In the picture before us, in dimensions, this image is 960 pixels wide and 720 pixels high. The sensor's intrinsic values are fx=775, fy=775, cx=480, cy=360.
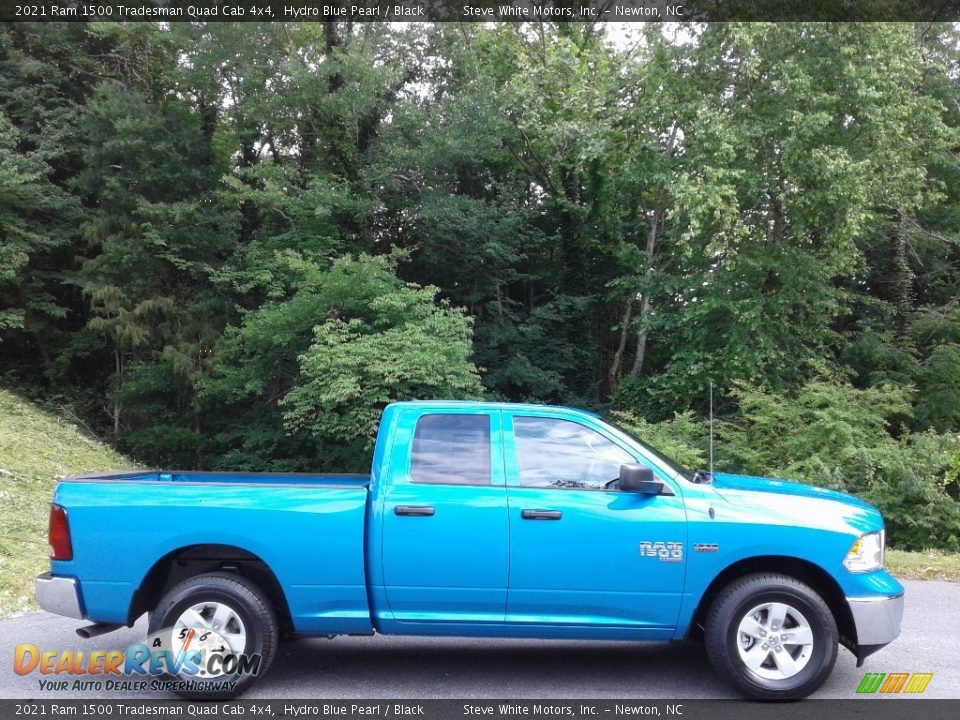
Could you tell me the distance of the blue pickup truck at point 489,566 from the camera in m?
4.93

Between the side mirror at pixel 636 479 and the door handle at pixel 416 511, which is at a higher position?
the side mirror at pixel 636 479

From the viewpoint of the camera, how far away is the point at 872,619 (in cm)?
489

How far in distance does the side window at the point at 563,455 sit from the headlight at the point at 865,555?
1489 mm

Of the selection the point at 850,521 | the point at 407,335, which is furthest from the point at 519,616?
the point at 407,335

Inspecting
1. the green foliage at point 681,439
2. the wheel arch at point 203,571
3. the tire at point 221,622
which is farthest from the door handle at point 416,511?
the green foliage at point 681,439

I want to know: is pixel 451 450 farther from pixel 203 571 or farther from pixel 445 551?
pixel 203 571

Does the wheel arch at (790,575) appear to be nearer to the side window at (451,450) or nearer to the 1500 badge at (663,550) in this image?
the 1500 badge at (663,550)

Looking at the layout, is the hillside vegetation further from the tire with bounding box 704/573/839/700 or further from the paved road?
the tire with bounding box 704/573/839/700

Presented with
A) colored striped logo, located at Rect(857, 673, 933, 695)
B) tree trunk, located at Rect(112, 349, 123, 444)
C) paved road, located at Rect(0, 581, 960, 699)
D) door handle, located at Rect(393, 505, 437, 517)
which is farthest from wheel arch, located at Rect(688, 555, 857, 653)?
tree trunk, located at Rect(112, 349, 123, 444)

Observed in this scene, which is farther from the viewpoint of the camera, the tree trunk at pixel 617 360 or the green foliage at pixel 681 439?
the tree trunk at pixel 617 360

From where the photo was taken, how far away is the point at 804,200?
16.8 metres

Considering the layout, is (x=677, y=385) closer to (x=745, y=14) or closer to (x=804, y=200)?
(x=804, y=200)

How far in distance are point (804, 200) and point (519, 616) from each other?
14564 mm

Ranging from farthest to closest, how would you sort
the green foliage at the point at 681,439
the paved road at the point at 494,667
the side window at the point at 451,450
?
1. the green foliage at the point at 681,439
2. the side window at the point at 451,450
3. the paved road at the point at 494,667
